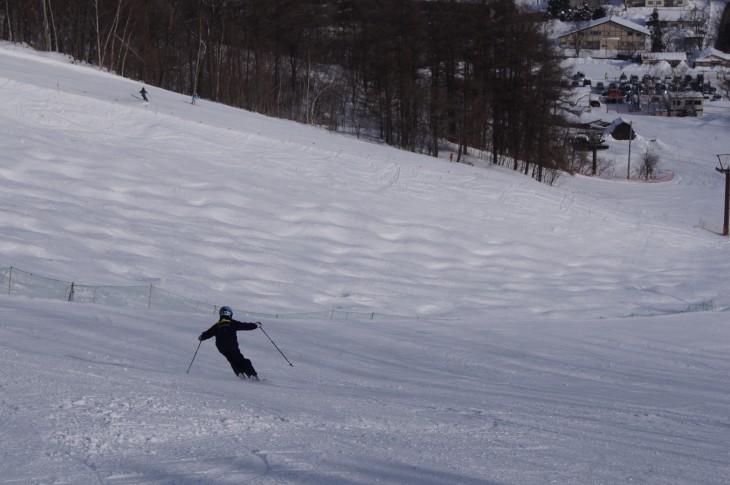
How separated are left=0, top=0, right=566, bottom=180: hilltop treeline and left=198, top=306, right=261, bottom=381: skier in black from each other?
32.2 m

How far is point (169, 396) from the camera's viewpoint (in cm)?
868

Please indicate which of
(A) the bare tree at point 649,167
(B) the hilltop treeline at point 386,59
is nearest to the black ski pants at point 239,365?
(B) the hilltop treeline at point 386,59

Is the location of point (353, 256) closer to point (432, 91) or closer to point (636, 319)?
point (636, 319)

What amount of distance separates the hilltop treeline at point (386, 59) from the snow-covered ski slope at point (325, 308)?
944 centimetres

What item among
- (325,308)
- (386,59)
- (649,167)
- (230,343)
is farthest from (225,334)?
(649,167)

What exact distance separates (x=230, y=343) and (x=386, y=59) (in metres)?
35.4

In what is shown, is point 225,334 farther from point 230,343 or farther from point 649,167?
point 649,167

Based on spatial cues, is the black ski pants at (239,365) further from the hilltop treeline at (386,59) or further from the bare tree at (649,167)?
the bare tree at (649,167)

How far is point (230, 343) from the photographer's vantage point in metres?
10.6

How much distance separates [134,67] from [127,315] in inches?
1415

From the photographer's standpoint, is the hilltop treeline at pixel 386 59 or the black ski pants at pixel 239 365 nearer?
the black ski pants at pixel 239 365

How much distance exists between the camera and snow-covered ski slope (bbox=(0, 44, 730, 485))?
23.6 feet

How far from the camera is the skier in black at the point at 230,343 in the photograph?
10578 millimetres

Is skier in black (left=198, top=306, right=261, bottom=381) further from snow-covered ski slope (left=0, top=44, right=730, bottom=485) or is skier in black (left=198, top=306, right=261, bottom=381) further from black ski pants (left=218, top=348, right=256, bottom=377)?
snow-covered ski slope (left=0, top=44, right=730, bottom=485)
